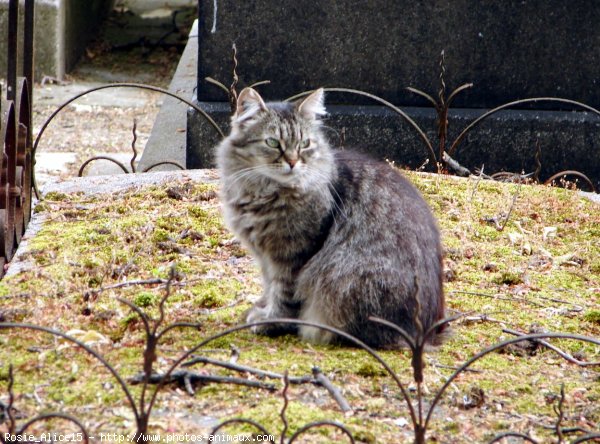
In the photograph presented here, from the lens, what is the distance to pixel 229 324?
3.88 metres

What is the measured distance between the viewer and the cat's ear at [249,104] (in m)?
3.80

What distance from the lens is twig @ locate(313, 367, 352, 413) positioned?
10.3ft

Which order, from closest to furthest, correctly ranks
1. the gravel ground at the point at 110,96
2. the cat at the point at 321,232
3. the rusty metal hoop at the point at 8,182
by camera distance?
the cat at the point at 321,232 < the rusty metal hoop at the point at 8,182 < the gravel ground at the point at 110,96

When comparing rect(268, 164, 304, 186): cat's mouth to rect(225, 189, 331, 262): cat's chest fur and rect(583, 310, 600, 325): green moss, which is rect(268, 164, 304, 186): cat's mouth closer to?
rect(225, 189, 331, 262): cat's chest fur

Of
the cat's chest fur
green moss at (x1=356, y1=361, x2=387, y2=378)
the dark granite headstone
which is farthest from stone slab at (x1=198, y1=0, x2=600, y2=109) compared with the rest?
green moss at (x1=356, y1=361, x2=387, y2=378)

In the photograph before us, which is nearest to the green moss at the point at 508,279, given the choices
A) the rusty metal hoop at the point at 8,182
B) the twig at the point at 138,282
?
the twig at the point at 138,282

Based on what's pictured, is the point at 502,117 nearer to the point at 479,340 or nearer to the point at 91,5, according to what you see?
the point at 479,340

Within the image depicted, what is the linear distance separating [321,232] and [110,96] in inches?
310

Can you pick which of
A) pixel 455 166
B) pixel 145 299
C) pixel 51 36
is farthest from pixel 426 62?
pixel 51 36

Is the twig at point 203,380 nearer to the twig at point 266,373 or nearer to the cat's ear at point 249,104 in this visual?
the twig at point 266,373

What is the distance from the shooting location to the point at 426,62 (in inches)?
285

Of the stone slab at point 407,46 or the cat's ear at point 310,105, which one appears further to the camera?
the stone slab at point 407,46

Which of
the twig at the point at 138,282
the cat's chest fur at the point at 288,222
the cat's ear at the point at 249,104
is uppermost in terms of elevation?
the cat's ear at the point at 249,104

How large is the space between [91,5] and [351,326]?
10.3m
